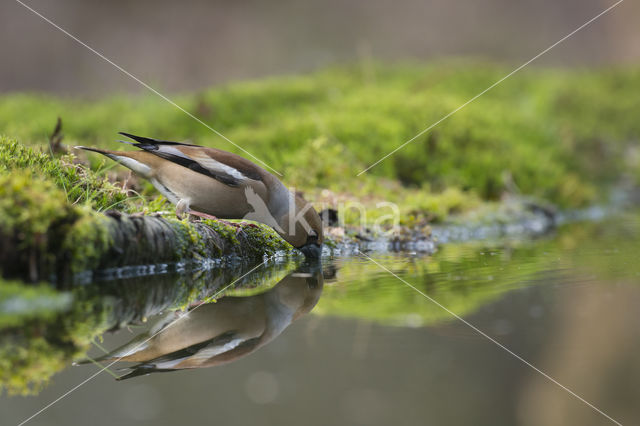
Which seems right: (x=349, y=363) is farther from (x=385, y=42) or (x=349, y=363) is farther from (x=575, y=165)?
(x=385, y=42)

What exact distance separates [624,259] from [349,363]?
4.17 m

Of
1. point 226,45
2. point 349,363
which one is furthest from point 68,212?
point 226,45

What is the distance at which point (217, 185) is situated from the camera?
5.54 meters

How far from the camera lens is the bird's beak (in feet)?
19.6

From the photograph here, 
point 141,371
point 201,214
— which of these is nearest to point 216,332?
point 141,371

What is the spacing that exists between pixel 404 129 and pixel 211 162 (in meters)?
6.50

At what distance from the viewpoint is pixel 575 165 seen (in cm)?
1369

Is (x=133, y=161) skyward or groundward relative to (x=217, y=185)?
skyward

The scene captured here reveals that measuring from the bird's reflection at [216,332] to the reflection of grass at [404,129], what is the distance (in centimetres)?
384

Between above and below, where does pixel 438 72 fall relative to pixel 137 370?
above

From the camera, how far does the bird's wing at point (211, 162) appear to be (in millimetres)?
5551

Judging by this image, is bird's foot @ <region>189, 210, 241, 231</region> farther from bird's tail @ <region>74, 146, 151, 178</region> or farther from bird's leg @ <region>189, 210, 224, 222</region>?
bird's tail @ <region>74, 146, 151, 178</region>

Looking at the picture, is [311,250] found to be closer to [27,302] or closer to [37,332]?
[27,302]

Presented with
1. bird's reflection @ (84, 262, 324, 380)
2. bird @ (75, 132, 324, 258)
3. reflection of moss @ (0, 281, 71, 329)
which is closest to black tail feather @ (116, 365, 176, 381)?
bird's reflection @ (84, 262, 324, 380)
